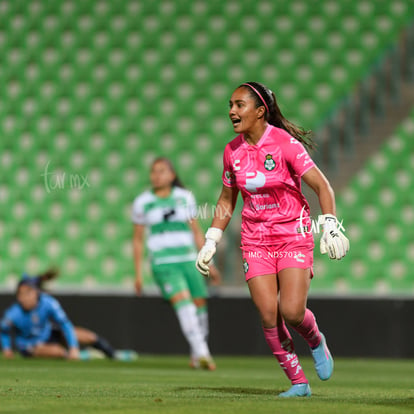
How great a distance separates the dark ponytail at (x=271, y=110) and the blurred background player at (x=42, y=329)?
4.58 metres

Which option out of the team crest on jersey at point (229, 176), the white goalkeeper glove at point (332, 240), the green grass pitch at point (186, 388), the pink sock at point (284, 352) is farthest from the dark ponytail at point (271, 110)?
the green grass pitch at point (186, 388)

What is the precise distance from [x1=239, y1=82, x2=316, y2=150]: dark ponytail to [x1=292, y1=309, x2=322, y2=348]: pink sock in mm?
935

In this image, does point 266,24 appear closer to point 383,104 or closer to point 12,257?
point 383,104

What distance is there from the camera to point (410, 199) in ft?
38.3

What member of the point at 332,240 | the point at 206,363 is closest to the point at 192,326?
the point at 206,363

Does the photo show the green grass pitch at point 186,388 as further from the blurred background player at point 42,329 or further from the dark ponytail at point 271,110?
the dark ponytail at point 271,110

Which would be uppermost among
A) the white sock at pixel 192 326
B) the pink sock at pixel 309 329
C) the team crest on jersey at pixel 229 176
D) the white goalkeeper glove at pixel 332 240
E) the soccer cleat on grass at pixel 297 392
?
the team crest on jersey at pixel 229 176

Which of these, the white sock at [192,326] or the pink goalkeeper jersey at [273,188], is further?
the white sock at [192,326]

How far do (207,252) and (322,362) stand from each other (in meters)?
0.90

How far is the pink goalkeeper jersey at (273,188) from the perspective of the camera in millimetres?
4828

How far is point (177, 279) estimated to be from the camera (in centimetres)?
809

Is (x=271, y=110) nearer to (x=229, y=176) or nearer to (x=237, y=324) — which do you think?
(x=229, y=176)

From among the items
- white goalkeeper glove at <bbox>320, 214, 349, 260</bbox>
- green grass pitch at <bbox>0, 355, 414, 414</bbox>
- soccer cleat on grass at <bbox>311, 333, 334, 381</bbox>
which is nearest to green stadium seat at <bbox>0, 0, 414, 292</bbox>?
green grass pitch at <bbox>0, 355, 414, 414</bbox>

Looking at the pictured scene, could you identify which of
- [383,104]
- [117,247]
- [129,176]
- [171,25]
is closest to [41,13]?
[171,25]
